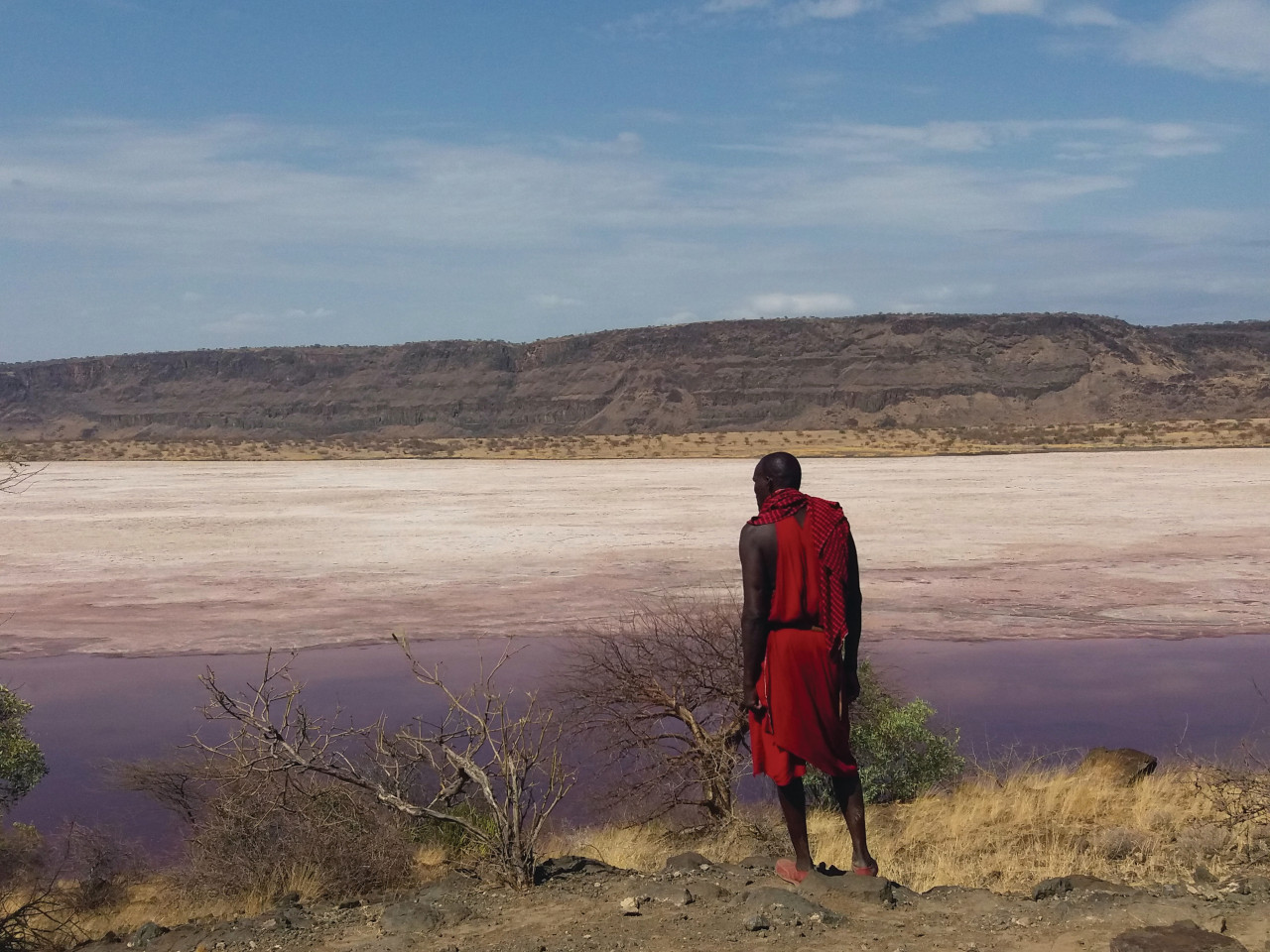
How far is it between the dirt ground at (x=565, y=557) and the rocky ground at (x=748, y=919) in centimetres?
967

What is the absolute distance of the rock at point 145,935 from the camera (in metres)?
5.62

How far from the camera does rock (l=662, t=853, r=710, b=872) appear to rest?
19.6 feet

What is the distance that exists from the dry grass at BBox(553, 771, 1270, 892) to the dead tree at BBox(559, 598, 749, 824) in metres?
0.37

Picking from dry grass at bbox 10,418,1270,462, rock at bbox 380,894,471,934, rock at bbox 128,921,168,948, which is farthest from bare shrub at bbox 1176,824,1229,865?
dry grass at bbox 10,418,1270,462

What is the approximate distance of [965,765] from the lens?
32.8 ft

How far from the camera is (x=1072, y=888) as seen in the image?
17.5 feet

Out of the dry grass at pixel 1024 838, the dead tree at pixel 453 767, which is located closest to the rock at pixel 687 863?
the dead tree at pixel 453 767

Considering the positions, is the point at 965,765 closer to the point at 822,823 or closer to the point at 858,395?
the point at 822,823

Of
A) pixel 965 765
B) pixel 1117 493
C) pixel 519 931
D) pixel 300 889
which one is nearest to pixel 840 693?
pixel 519 931

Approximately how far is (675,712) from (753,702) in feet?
10.3

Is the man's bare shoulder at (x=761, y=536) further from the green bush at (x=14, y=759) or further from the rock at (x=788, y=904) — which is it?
the green bush at (x=14, y=759)

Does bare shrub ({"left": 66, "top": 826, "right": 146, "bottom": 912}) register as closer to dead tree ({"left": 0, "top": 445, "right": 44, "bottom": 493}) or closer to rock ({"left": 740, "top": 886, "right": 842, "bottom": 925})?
dead tree ({"left": 0, "top": 445, "right": 44, "bottom": 493})

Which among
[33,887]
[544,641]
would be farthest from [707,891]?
[544,641]

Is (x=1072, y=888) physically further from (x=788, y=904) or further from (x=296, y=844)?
(x=296, y=844)
